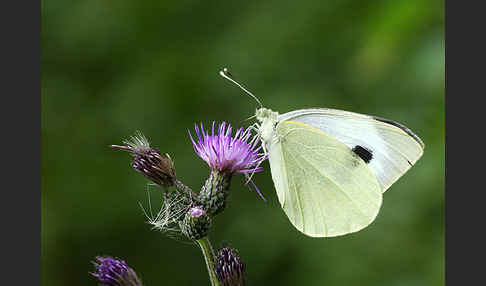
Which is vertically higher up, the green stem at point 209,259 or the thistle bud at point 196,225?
the thistle bud at point 196,225

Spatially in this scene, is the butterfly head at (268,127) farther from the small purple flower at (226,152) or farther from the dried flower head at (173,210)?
the dried flower head at (173,210)

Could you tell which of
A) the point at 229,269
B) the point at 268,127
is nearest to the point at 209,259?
the point at 229,269

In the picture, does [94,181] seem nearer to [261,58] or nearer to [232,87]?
[232,87]

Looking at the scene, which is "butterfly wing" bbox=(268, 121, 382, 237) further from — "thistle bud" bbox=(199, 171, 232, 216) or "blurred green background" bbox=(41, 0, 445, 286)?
"blurred green background" bbox=(41, 0, 445, 286)

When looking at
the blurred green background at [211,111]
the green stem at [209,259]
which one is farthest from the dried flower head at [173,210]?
the blurred green background at [211,111]

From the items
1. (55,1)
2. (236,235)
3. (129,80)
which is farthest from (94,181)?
(55,1)

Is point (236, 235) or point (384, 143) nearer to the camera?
point (384, 143)
